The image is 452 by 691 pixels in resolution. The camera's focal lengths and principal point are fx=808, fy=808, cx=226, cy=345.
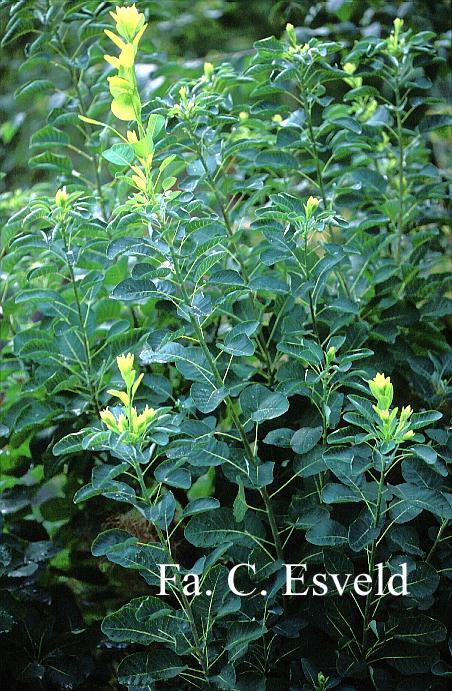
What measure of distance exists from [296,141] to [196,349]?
503 millimetres

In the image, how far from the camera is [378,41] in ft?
5.14

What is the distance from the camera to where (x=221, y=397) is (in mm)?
1124

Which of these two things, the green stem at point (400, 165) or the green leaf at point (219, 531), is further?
the green stem at point (400, 165)

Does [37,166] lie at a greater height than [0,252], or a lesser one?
greater

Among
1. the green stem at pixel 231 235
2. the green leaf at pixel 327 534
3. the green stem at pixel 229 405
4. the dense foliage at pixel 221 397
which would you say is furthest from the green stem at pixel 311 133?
the green leaf at pixel 327 534

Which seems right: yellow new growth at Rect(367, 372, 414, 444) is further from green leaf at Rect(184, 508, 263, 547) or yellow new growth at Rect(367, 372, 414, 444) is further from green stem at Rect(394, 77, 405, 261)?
green stem at Rect(394, 77, 405, 261)

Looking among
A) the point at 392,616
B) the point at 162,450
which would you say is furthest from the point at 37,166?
the point at 392,616

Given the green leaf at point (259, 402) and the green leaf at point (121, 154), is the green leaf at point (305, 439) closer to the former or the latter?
the green leaf at point (259, 402)

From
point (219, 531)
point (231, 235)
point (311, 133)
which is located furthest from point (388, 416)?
point (311, 133)

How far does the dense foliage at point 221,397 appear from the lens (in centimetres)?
115

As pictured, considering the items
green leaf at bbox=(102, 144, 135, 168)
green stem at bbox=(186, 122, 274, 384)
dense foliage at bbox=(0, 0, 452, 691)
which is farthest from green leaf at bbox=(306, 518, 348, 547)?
green leaf at bbox=(102, 144, 135, 168)

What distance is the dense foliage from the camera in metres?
1.15

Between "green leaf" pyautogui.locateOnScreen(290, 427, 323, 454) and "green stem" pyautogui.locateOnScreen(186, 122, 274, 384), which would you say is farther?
"green stem" pyautogui.locateOnScreen(186, 122, 274, 384)

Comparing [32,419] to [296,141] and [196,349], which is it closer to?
[196,349]
